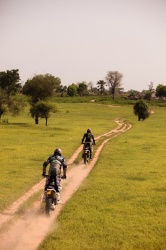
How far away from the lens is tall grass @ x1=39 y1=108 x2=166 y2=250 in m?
11.6

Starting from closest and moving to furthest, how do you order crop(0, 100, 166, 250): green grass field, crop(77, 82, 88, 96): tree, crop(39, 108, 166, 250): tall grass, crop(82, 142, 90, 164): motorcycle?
1. crop(39, 108, 166, 250): tall grass
2. crop(0, 100, 166, 250): green grass field
3. crop(82, 142, 90, 164): motorcycle
4. crop(77, 82, 88, 96): tree

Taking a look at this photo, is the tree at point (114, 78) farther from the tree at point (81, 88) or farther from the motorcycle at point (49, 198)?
the motorcycle at point (49, 198)

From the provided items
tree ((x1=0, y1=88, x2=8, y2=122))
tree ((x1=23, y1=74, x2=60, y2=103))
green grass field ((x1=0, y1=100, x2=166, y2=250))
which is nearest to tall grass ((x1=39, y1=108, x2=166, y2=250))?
green grass field ((x1=0, y1=100, x2=166, y2=250))

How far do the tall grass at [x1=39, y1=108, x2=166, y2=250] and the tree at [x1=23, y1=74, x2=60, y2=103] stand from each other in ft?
134

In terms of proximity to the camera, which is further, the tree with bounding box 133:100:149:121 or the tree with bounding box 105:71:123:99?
the tree with bounding box 105:71:123:99

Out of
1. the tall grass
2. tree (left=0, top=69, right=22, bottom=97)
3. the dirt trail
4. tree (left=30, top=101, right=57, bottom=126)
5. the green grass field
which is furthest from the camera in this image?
tree (left=0, top=69, right=22, bottom=97)

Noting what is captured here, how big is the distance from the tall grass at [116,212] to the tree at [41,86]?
4079 centimetres

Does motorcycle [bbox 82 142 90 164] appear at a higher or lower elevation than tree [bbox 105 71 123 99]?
lower

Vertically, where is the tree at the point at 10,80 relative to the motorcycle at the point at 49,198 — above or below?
above

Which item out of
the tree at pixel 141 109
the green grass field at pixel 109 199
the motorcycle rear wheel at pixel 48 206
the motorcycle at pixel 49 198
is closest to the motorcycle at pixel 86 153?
the green grass field at pixel 109 199

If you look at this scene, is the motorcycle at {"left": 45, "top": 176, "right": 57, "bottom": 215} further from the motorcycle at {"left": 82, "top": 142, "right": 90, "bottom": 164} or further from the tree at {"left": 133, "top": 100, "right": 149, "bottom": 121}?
the tree at {"left": 133, "top": 100, "right": 149, "bottom": 121}

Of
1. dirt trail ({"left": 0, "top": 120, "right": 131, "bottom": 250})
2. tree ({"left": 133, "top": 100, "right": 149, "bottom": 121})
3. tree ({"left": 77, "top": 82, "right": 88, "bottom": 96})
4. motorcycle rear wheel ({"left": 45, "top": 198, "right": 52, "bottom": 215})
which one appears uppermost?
tree ({"left": 77, "top": 82, "right": 88, "bottom": 96})

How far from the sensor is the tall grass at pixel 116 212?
1160 centimetres

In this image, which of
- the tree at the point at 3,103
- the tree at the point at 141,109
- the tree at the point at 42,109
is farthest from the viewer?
the tree at the point at 141,109
